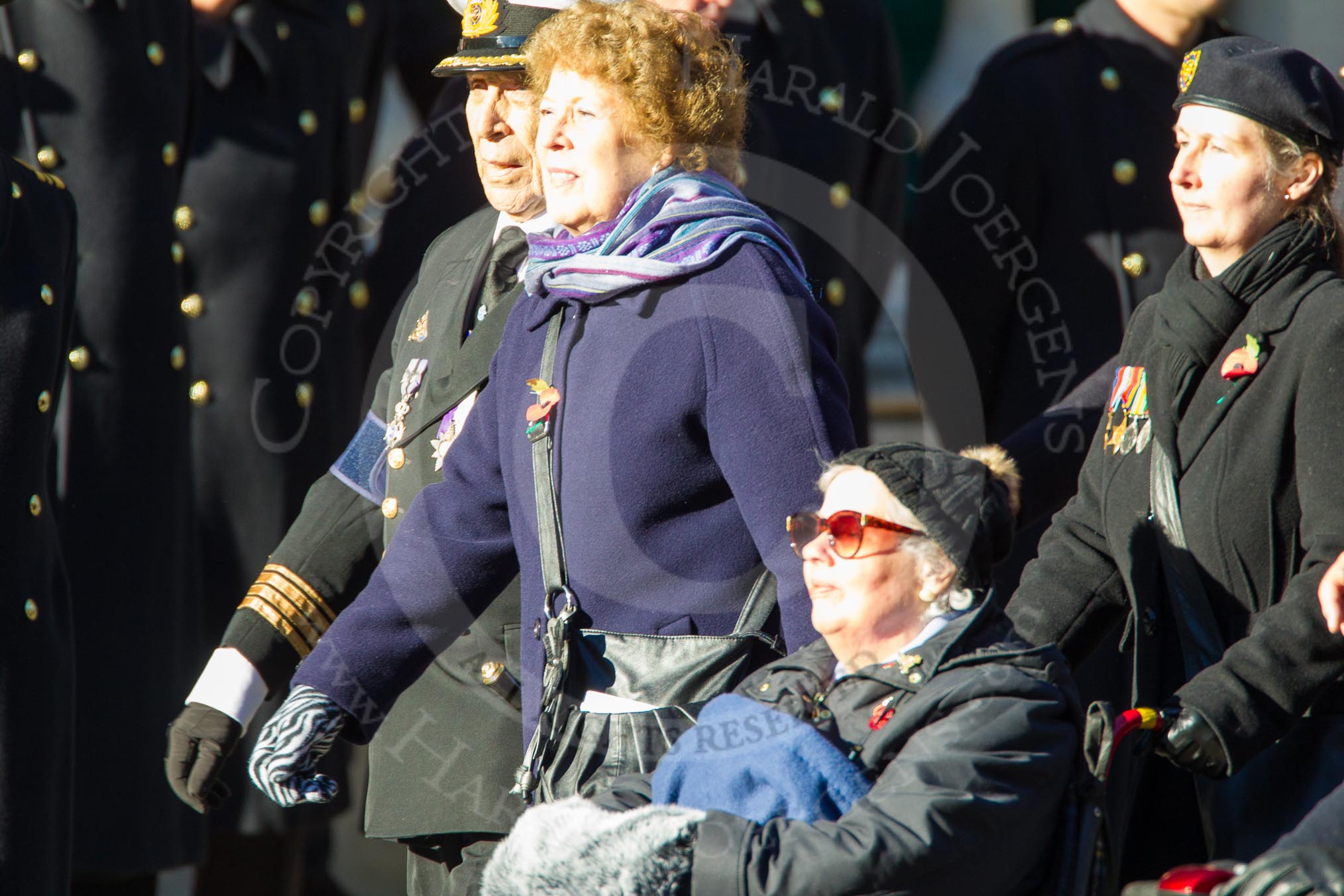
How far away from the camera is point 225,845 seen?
4.69 metres

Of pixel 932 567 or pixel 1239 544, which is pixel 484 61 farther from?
pixel 1239 544

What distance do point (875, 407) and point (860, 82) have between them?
1794mm

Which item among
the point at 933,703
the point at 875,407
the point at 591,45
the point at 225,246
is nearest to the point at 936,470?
the point at 933,703

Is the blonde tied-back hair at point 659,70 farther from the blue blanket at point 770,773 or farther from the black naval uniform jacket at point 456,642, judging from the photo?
the blue blanket at point 770,773

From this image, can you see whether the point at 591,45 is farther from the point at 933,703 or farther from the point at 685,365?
the point at 933,703

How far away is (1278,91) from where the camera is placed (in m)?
2.94

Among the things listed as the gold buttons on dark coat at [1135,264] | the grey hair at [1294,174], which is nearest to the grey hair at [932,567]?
the grey hair at [1294,174]

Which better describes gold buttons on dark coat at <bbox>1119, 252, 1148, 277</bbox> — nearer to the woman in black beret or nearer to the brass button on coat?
the brass button on coat

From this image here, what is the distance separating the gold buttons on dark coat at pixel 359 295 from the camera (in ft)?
15.9

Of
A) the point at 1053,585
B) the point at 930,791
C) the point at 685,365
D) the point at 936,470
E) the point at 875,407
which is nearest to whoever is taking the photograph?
the point at 930,791

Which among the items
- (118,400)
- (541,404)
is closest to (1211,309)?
(541,404)

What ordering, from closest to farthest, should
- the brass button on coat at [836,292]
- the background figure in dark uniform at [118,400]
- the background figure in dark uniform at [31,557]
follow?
the background figure in dark uniform at [31,557] < the background figure in dark uniform at [118,400] < the brass button on coat at [836,292]

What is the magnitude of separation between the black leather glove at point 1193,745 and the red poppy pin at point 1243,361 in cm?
51

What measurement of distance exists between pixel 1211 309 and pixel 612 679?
3.35 ft
